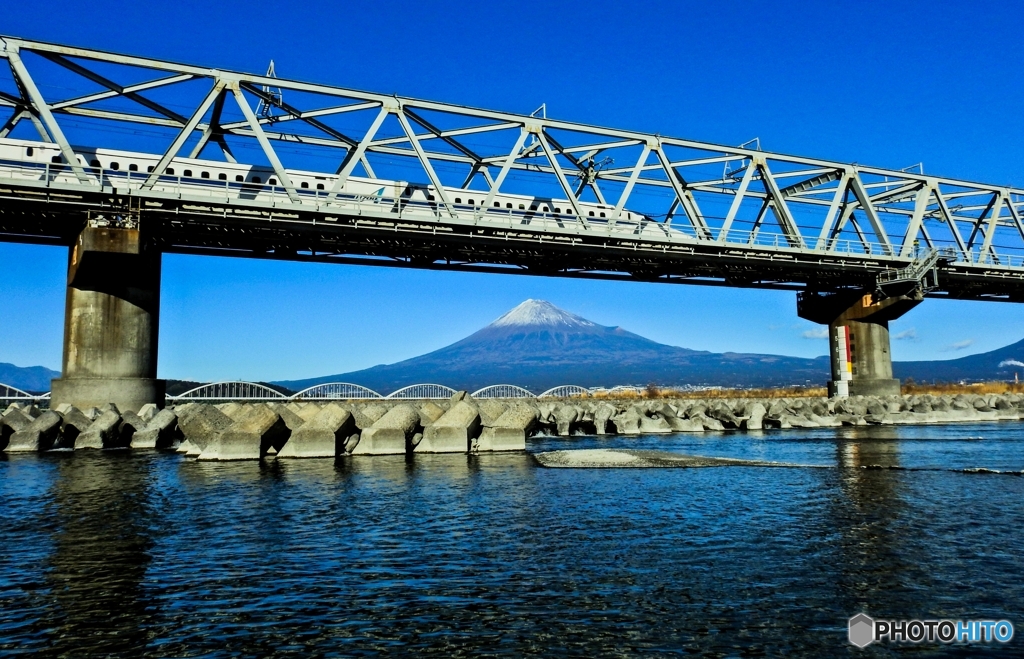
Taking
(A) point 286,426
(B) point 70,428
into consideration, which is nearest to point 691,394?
(A) point 286,426

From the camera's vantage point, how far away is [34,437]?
22.5 meters

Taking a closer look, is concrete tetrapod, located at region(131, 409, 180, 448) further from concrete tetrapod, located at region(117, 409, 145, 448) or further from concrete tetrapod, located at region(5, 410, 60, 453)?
concrete tetrapod, located at region(5, 410, 60, 453)

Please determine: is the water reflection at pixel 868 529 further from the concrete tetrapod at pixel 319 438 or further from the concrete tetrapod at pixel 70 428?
the concrete tetrapod at pixel 70 428

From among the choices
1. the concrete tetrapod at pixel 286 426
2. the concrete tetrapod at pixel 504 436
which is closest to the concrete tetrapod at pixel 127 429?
the concrete tetrapod at pixel 286 426

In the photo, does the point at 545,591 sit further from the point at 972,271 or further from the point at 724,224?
the point at 972,271

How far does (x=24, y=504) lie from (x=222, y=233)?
25.7 metres

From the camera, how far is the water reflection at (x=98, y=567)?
5.84 metres

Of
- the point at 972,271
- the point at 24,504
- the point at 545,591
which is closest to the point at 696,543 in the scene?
the point at 545,591

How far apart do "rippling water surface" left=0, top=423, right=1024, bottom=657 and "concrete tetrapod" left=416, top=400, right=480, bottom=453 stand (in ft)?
19.4

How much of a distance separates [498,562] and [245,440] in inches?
499

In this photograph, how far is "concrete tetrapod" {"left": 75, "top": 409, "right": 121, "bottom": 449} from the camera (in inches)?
910

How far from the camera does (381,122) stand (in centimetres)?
3988

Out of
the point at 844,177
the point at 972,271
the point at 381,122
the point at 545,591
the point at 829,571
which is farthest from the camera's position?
the point at 972,271

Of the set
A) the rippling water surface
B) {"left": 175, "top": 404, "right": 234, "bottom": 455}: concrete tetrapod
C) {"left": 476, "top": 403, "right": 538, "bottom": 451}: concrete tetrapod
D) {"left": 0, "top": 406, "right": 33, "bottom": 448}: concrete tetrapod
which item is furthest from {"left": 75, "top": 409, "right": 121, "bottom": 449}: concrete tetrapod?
{"left": 476, "top": 403, "right": 538, "bottom": 451}: concrete tetrapod
